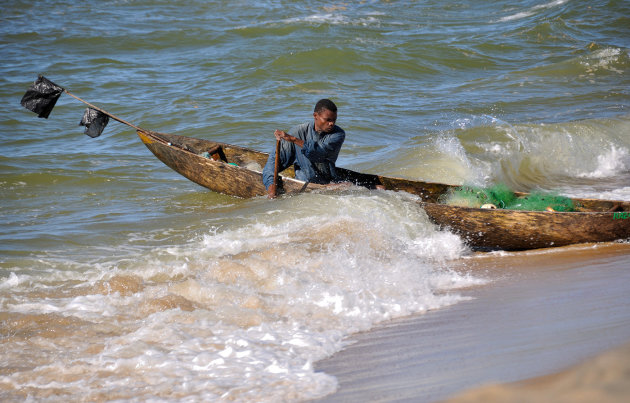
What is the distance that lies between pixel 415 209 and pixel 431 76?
9445 millimetres

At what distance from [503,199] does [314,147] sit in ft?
6.21

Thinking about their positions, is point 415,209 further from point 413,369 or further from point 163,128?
point 163,128

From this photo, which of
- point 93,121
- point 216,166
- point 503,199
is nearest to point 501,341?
point 503,199

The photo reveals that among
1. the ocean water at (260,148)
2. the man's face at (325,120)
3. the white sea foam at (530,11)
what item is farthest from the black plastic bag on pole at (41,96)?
the white sea foam at (530,11)

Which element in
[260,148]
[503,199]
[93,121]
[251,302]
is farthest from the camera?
[260,148]

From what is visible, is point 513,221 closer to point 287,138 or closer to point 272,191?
point 287,138

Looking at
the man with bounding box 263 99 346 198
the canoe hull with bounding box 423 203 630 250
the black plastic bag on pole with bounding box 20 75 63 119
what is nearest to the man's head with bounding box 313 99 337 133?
the man with bounding box 263 99 346 198

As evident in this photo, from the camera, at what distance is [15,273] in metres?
5.07

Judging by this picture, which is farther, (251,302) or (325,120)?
(325,120)

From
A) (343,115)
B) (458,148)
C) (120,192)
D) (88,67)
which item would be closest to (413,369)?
(120,192)

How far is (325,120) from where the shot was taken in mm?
5895

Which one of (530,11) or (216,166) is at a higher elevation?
(530,11)

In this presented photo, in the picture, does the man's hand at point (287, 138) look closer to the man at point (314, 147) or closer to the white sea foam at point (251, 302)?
the man at point (314, 147)

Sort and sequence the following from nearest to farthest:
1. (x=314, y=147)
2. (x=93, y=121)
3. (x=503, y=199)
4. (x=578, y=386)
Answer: (x=578, y=386), (x=503, y=199), (x=314, y=147), (x=93, y=121)
